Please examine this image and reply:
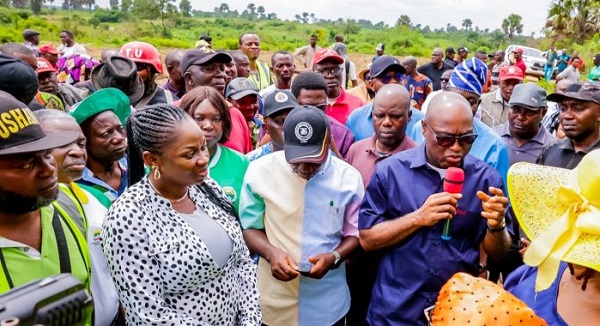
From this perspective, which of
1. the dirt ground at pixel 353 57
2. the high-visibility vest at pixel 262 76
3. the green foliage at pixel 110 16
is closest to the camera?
the high-visibility vest at pixel 262 76

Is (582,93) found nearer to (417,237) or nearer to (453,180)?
(453,180)

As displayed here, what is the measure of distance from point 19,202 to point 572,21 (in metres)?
35.7

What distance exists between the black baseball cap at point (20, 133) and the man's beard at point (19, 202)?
0.57ft

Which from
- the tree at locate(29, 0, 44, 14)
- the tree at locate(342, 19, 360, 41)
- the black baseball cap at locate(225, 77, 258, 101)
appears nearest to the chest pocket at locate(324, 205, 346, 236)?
the black baseball cap at locate(225, 77, 258, 101)

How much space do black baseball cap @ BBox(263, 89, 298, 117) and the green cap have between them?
3.54 feet

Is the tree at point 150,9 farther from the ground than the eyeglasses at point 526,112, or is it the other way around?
the eyeglasses at point 526,112

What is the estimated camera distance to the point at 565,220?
1.71m

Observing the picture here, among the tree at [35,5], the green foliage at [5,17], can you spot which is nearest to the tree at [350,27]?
the green foliage at [5,17]

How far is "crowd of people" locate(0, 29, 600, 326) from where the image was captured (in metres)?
1.91

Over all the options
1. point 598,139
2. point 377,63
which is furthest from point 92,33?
point 598,139

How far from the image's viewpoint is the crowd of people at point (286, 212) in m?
1.91

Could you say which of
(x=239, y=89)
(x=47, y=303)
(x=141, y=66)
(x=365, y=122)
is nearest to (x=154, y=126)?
(x=47, y=303)

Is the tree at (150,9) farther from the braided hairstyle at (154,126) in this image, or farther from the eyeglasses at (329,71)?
the braided hairstyle at (154,126)

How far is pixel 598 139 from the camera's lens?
13.6ft
